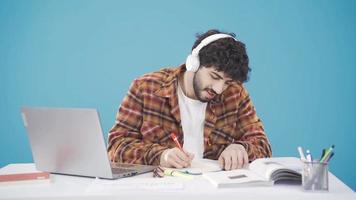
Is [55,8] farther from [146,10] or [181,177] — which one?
[181,177]

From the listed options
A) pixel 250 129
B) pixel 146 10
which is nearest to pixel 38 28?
pixel 146 10

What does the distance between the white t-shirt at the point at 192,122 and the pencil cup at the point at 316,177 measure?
80cm

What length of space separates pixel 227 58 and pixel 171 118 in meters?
0.38

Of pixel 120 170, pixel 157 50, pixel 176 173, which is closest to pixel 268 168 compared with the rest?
pixel 176 173

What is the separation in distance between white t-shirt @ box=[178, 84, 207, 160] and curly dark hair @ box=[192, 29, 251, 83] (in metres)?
0.23

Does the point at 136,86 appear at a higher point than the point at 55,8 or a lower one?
lower

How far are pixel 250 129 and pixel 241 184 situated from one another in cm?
77

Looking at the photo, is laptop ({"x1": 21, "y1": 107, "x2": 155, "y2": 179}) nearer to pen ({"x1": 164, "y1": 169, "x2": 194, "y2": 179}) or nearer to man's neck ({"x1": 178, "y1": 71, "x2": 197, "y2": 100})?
pen ({"x1": 164, "y1": 169, "x2": 194, "y2": 179})

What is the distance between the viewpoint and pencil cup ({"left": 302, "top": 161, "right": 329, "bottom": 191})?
4.56 feet

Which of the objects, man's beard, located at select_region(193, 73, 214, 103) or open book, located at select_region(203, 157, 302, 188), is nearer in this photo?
open book, located at select_region(203, 157, 302, 188)

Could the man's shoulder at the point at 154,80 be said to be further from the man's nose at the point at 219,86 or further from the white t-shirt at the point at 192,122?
the man's nose at the point at 219,86

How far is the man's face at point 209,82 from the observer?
79.4 inches

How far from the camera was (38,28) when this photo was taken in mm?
3457

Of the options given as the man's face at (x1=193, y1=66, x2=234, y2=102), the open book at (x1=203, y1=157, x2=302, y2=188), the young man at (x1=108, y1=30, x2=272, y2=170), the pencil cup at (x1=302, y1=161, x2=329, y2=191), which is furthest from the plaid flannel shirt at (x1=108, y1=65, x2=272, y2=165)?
the pencil cup at (x1=302, y1=161, x2=329, y2=191)
